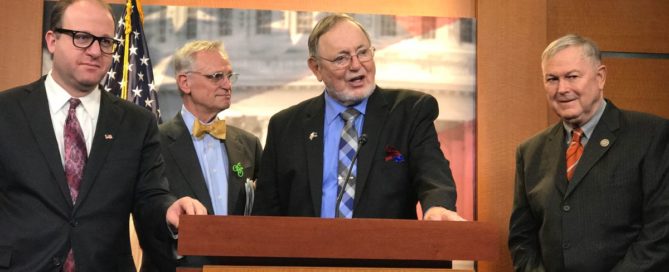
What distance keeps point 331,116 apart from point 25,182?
124cm

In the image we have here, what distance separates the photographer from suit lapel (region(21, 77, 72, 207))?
303 cm

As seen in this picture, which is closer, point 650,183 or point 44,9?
point 650,183

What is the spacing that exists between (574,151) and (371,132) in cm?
119

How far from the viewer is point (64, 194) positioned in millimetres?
3025

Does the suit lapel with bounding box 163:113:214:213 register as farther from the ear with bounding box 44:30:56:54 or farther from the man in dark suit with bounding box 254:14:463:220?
the ear with bounding box 44:30:56:54

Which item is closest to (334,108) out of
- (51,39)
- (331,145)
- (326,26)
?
(331,145)

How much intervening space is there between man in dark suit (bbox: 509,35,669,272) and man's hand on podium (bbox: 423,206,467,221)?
4.25ft

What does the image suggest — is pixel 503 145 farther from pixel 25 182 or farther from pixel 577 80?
pixel 25 182

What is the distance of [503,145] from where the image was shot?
5.32 m

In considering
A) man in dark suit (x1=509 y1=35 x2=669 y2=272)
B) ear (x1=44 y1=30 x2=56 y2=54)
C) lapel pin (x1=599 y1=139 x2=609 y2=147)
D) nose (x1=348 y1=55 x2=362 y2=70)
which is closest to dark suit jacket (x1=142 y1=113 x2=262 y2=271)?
nose (x1=348 y1=55 x2=362 y2=70)

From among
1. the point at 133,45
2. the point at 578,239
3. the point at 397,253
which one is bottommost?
the point at 578,239

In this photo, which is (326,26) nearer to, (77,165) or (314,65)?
(314,65)

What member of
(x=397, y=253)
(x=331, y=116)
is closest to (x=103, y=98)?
(x=331, y=116)

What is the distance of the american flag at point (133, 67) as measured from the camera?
16.2ft
